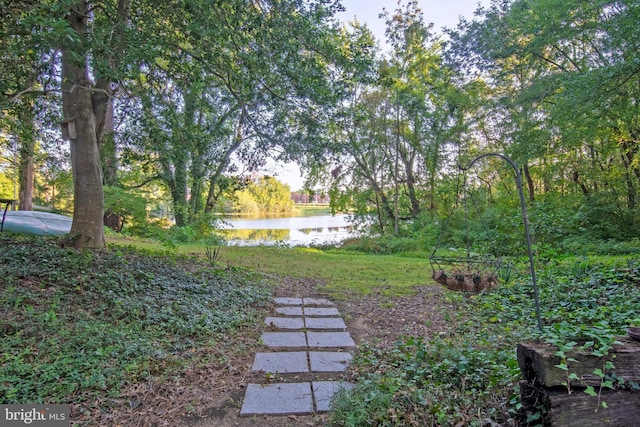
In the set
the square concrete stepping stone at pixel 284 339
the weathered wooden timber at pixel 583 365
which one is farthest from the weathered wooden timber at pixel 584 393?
the square concrete stepping stone at pixel 284 339

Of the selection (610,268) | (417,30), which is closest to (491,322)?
(610,268)

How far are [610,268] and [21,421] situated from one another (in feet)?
18.8

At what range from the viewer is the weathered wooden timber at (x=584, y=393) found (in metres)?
1.47

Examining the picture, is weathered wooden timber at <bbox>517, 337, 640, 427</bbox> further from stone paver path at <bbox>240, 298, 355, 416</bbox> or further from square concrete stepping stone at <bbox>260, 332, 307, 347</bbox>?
square concrete stepping stone at <bbox>260, 332, 307, 347</bbox>

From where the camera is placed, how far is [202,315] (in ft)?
10.6

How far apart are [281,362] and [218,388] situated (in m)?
0.54

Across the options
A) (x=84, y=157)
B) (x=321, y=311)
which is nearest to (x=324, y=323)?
(x=321, y=311)

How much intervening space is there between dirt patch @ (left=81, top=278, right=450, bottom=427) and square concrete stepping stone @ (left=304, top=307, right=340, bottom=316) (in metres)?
0.15

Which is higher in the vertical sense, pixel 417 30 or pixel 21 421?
pixel 417 30

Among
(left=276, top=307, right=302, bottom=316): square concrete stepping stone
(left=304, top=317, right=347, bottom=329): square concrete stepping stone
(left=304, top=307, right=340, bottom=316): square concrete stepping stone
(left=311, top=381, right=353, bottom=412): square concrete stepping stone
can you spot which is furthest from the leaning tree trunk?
(left=311, top=381, right=353, bottom=412): square concrete stepping stone

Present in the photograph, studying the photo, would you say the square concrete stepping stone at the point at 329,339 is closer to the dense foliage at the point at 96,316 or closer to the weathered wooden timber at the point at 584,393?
the dense foliage at the point at 96,316

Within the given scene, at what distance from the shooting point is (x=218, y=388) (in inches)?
88.8

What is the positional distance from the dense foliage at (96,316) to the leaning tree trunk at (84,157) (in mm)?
367

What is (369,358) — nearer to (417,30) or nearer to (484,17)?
(484,17)
